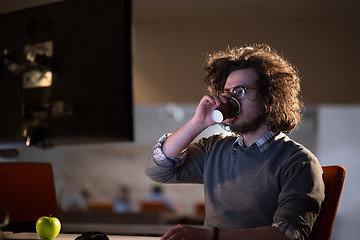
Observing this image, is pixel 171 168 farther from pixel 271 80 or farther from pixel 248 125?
pixel 271 80

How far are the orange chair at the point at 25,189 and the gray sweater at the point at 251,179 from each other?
18.5 inches

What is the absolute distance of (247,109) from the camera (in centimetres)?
150

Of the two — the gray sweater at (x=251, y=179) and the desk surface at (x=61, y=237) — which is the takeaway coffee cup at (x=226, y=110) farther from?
the desk surface at (x=61, y=237)

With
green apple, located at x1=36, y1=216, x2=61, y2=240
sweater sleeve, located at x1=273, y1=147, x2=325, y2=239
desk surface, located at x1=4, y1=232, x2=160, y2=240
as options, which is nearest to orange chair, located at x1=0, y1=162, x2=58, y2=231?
desk surface, located at x1=4, y1=232, x2=160, y2=240

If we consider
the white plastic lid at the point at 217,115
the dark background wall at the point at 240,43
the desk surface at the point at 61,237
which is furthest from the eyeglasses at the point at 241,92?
the dark background wall at the point at 240,43

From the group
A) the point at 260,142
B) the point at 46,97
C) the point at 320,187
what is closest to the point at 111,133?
the point at 46,97

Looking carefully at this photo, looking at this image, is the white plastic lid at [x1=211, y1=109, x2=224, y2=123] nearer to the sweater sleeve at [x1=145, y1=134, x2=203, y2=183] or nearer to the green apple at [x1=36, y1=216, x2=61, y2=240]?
the sweater sleeve at [x1=145, y1=134, x2=203, y2=183]

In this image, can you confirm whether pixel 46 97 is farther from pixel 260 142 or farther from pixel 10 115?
pixel 260 142

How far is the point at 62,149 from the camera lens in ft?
25.2

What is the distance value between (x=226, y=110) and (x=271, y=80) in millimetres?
255

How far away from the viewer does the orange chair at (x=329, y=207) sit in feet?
4.23

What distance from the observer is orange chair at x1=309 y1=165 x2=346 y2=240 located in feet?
4.23

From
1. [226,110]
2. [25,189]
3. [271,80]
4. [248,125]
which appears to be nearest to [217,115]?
[226,110]

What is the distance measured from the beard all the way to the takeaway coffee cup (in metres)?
0.04
